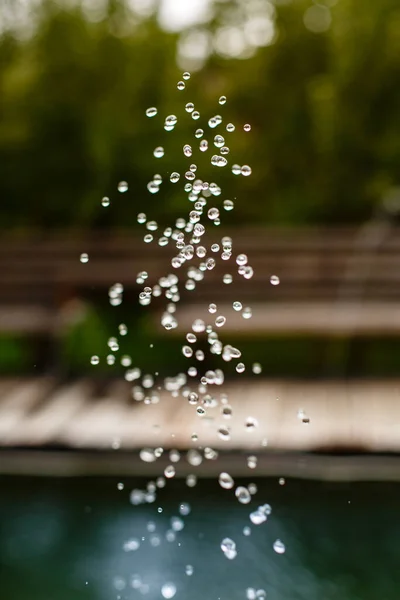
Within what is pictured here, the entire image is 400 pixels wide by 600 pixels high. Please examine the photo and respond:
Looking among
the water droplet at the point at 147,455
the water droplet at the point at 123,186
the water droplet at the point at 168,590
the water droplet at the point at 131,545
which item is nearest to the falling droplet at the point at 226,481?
the water droplet at the point at 147,455

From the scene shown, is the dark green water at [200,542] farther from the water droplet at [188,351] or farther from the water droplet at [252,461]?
the water droplet at [188,351]

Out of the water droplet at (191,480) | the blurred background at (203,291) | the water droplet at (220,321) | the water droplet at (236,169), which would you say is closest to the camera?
the blurred background at (203,291)

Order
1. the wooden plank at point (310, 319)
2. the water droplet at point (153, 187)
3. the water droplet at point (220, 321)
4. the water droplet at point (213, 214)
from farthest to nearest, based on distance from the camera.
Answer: the water droplet at point (213, 214) → the water droplet at point (153, 187) → the water droplet at point (220, 321) → the wooden plank at point (310, 319)

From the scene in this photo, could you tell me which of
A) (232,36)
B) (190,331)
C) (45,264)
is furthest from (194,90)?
(190,331)

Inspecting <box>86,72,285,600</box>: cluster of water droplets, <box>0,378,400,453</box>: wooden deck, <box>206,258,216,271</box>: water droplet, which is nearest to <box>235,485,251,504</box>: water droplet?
<box>86,72,285,600</box>: cluster of water droplets

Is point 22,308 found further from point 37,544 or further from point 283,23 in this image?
point 283,23

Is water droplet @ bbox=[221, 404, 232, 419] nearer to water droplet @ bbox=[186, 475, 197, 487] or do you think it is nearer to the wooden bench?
water droplet @ bbox=[186, 475, 197, 487]

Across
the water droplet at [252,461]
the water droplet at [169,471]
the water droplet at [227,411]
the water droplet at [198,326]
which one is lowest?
the water droplet at [227,411]
